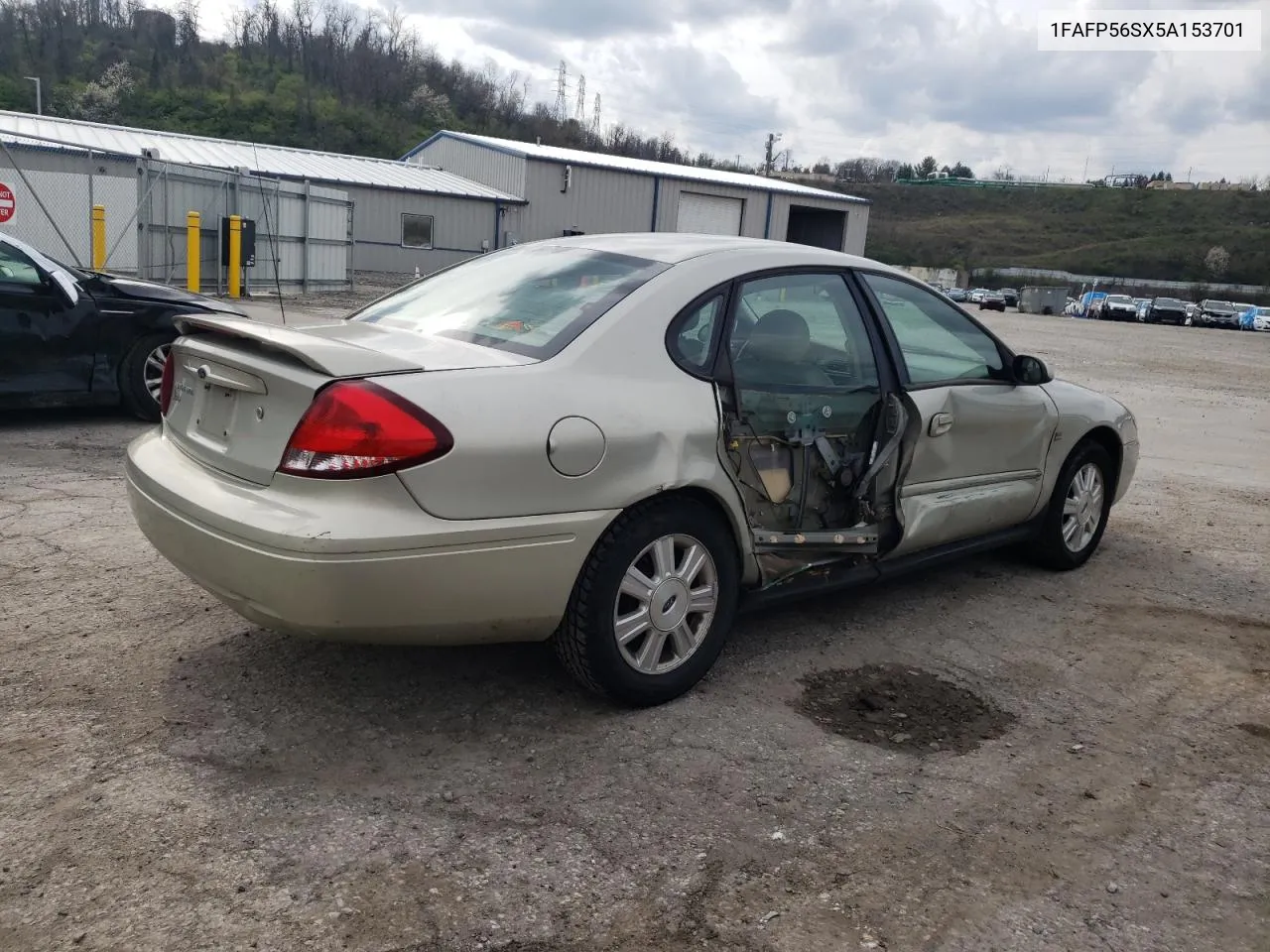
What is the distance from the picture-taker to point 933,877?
271cm

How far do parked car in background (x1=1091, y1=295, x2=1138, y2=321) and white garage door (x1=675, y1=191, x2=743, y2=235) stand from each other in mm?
22146

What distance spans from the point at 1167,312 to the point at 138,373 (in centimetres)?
5169

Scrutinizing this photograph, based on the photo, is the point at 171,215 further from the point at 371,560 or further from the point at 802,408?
the point at 371,560

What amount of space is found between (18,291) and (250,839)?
5825mm

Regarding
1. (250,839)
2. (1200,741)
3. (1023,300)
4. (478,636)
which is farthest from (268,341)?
(1023,300)

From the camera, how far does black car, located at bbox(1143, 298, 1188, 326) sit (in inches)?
1979

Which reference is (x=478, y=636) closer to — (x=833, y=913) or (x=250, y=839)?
(x=250, y=839)

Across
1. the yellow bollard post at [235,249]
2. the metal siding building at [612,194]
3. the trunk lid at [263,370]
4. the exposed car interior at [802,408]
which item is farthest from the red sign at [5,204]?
the metal siding building at [612,194]

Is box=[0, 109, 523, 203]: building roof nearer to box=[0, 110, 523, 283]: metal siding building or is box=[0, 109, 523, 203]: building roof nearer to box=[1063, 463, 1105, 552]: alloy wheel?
box=[0, 110, 523, 283]: metal siding building

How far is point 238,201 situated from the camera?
20500mm

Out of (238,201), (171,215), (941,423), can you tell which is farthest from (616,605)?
(238,201)

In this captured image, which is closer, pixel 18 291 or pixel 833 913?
pixel 833 913

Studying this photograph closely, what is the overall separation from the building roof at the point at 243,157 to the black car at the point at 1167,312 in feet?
105

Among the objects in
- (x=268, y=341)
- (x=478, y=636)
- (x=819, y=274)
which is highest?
(x=819, y=274)
